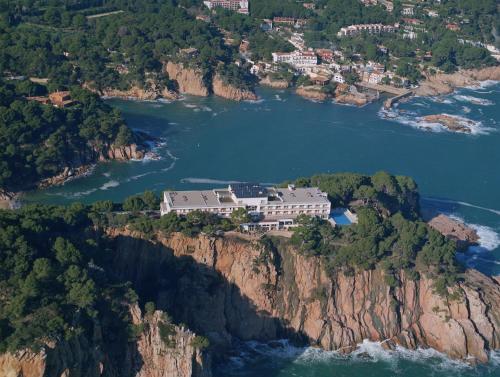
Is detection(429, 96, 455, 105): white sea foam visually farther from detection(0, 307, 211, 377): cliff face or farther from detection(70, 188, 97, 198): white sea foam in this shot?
detection(0, 307, 211, 377): cliff face

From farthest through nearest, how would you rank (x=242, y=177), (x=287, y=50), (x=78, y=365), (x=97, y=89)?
(x=287, y=50) < (x=97, y=89) < (x=242, y=177) < (x=78, y=365)

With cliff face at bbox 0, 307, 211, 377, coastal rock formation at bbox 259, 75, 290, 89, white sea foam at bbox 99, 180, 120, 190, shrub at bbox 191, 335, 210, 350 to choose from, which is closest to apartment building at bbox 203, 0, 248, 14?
coastal rock formation at bbox 259, 75, 290, 89

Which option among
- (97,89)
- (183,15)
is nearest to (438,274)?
(97,89)

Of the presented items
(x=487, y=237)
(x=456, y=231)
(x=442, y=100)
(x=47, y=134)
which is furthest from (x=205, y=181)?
(x=442, y=100)

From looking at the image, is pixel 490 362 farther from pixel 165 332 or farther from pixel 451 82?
pixel 451 82

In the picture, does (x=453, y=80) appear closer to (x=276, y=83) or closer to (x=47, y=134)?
(x=276, y=83)

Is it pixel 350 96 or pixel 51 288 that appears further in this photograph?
pixel 350 96
